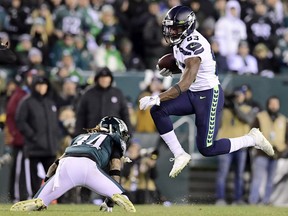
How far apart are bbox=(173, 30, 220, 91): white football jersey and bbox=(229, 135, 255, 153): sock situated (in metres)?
0.70

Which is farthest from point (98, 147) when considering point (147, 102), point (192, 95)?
point (192, 95)

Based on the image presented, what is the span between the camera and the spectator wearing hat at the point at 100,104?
627 inches

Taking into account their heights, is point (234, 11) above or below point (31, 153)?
above

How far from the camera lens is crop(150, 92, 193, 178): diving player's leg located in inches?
491

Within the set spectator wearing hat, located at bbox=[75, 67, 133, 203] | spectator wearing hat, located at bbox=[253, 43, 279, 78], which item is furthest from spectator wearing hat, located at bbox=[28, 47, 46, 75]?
spectator wearing hat, located at bbox=[253, 43, 279, 78]

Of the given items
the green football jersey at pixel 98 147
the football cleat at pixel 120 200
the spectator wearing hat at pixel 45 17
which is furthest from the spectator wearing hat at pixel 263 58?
the football cleat at pixel 120 200

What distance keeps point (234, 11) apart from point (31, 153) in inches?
251

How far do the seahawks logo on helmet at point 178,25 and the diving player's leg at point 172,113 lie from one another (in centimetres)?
64

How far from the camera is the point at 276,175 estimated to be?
18.5 meters

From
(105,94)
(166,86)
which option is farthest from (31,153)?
(166,86)

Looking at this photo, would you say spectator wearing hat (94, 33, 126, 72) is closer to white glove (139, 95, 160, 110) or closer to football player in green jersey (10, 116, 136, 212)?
white glove (139, 95, 160, 110)

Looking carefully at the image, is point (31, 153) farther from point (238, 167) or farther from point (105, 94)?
point (238, 167)

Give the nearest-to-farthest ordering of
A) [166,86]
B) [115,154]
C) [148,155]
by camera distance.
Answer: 1. [115,154]
2. [148,155]
3. [166,86]

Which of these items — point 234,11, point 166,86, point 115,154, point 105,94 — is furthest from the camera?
point 234,11
